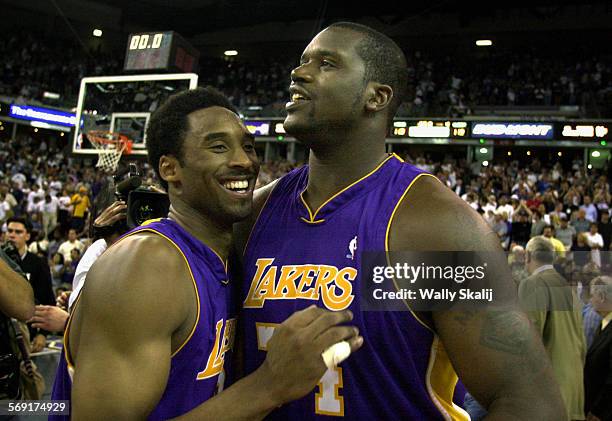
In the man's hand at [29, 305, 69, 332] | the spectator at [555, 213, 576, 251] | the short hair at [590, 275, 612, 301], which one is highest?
the spectator at [555, 213, 576, 251]

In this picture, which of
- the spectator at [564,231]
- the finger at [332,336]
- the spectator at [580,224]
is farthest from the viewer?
the spectator at [580,224]

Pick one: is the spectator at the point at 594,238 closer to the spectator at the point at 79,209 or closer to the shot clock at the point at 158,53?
the shot clock at the point at 158,53

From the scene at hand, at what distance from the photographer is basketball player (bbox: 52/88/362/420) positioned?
138 cm

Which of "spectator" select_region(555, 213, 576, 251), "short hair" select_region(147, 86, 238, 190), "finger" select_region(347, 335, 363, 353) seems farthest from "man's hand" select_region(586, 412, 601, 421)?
"spectator" select_region(555, 213, 576, 251)

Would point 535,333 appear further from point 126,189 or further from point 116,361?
point 126,189

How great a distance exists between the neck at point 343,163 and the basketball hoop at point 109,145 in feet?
19.8

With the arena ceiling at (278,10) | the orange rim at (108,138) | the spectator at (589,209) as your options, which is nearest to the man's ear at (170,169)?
the orange rim at (108,138)

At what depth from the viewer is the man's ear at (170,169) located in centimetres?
187

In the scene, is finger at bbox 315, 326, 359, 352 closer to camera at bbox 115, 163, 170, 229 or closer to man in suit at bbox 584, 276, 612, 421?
camera at bbox 115, 163, 170, 229

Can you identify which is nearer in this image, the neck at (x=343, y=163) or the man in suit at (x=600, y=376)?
the neck at (x=343, y=163)

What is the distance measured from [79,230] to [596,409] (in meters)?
10.8

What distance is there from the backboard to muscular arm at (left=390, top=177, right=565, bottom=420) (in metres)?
6.62

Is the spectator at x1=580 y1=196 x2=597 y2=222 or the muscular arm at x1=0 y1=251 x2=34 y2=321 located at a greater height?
the spectator at x1=580 y1=196 x2=597 y2=222

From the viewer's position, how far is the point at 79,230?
12250 millimetres
